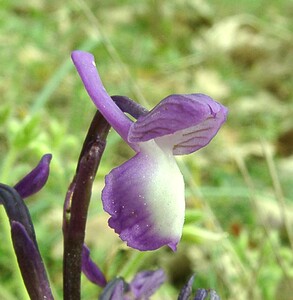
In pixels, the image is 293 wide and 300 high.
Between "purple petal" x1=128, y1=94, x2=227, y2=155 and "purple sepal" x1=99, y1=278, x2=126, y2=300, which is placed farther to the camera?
"purple sepal" x1=99, y1=278, x2=126, y2=300

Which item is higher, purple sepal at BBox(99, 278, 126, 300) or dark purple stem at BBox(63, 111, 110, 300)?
dark purple stem at BBox(63, 111, 110, 300)

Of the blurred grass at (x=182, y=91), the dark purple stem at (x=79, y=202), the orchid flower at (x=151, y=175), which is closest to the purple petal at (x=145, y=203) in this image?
the orchid flower at (x=151, y=175)

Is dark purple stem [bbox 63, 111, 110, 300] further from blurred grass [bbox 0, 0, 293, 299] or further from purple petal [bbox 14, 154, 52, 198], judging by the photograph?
blurred grass [bbox 0, 0, 293, 299]

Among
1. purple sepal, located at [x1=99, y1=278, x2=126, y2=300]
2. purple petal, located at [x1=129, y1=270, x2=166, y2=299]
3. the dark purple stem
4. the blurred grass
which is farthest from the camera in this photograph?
the blurred grass

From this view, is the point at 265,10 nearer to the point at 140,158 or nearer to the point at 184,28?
the point at 184,28

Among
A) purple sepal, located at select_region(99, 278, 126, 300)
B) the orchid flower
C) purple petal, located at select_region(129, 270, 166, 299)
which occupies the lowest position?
purple petal, located at select_region(129, 270, 166, 299)

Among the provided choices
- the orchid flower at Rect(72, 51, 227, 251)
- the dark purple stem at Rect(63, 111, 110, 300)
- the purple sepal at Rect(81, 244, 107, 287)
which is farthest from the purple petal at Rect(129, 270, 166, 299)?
the orchid flower at Rect(72, 51, 227, 251)

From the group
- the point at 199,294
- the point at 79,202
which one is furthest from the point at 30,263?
the point at 199,294
